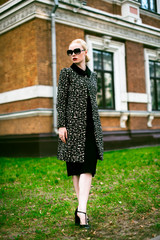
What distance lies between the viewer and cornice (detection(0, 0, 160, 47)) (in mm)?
9719

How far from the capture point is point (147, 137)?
42.1 ft

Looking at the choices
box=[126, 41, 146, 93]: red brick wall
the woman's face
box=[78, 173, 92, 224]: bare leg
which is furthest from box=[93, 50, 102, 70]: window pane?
box=[78, 173, 92, 224]: bare leg

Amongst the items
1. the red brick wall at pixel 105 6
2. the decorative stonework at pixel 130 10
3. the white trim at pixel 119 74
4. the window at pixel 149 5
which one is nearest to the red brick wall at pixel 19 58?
the red brick wall at pixel 105 6

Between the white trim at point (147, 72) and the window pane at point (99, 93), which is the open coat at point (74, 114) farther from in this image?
the white trim at point (147, 72)

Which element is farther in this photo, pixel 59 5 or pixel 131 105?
pixel 131 105

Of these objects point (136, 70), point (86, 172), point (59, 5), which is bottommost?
point (86, 172)

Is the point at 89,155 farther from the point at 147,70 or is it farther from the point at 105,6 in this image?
the point at 147,70

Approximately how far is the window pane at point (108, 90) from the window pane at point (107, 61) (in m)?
0.29

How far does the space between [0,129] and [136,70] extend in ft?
20.2

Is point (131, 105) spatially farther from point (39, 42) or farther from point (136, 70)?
point (39, 42)

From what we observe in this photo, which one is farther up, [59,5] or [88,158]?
[59,5]

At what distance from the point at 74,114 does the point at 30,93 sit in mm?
6621

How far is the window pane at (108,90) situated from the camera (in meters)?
12.0

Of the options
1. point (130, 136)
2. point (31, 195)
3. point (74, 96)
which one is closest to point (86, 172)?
point (74, 96)
